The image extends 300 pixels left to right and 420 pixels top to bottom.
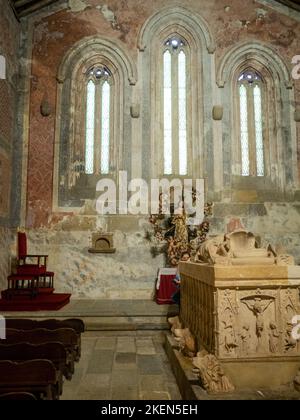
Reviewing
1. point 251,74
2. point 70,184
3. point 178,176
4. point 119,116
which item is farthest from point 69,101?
point 251,74

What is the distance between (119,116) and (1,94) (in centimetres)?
296

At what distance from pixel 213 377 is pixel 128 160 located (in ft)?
23.8

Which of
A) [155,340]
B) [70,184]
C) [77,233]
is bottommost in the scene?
[155,340]

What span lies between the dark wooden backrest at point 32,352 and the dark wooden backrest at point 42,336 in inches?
15.3

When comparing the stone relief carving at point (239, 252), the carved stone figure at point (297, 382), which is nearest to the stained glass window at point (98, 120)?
the stone relief carving at point (239, 252)

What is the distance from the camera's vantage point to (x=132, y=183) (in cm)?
953

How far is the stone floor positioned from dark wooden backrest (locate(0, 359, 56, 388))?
2.20 ft

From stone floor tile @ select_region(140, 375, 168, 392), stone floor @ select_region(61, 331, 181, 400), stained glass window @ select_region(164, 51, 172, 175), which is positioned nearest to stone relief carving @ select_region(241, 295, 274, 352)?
stone floor @ select_region(61, 331, 181, 400)

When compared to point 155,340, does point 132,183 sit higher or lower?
higher

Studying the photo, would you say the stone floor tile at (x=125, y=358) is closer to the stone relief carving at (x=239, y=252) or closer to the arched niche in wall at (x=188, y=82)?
the stone relief carving at (x=239, y=252)

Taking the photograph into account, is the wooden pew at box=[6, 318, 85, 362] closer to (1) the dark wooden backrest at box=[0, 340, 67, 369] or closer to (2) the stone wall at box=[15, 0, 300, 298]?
(1) the dark wooden backrest at box=[0, 340, 67, 369]

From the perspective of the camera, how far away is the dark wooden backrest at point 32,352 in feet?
10.6
